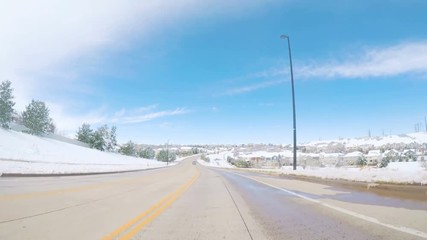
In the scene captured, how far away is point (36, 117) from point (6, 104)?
14316mm

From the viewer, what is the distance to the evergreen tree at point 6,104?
79375 millimetres

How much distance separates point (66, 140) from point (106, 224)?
108204 mm

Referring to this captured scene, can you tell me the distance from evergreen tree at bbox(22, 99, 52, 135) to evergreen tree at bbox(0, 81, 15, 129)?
34.9 feet

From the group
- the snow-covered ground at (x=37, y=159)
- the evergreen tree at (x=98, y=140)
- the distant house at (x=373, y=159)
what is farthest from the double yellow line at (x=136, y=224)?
the evergreen tree at (x=98, y=140)

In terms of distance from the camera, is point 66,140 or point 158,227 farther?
point 66,140

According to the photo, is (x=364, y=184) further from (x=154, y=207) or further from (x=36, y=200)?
(x=36, y=200)

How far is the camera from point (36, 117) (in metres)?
95.3

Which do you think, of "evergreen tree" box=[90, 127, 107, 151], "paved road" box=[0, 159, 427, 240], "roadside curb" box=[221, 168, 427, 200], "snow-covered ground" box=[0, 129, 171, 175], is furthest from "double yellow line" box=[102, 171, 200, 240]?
"evergreen tree" box=[90, 127, 107, 151]

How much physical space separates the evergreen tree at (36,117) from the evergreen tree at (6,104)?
1063cm

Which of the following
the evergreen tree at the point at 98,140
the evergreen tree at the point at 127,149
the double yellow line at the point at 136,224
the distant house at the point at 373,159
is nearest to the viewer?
the double yellow line at the point at 136,224

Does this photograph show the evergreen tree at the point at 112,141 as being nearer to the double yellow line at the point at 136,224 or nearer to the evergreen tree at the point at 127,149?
the evergreen tree at the point at 127,149

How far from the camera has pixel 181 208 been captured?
9227 mm

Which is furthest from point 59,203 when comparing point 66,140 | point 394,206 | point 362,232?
point 66,140

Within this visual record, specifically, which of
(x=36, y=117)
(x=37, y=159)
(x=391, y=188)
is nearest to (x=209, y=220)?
(x=391, y=188)
